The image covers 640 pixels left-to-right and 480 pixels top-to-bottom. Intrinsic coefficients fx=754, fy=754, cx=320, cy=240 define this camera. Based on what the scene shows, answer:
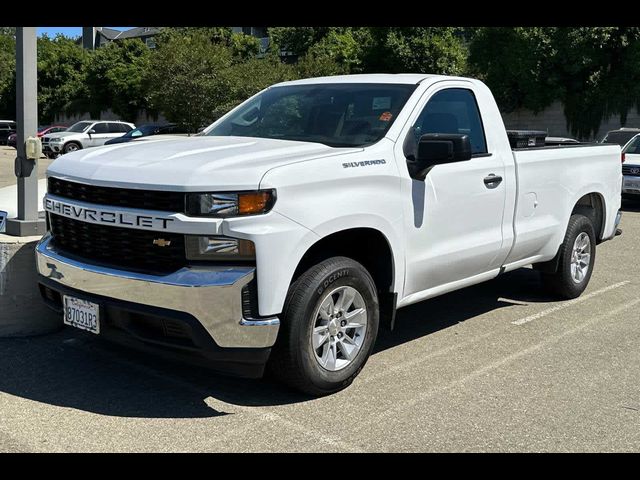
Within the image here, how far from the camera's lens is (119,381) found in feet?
15.7

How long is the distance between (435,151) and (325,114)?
0.95 meters

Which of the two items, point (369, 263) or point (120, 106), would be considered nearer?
point (369, 263)

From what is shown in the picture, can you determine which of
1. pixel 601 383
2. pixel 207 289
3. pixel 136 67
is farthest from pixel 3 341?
pixel 136 67

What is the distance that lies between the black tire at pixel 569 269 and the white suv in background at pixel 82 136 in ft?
91.0

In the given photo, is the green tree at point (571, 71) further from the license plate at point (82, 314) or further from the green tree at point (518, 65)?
the license plate at point (82, 314)

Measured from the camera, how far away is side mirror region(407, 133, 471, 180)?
479cm

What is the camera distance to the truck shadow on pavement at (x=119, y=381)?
14.4ft

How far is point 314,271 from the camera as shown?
4305mm

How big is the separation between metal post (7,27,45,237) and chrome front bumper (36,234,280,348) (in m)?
2.02

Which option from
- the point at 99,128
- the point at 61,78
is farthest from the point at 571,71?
the point at 61,78
